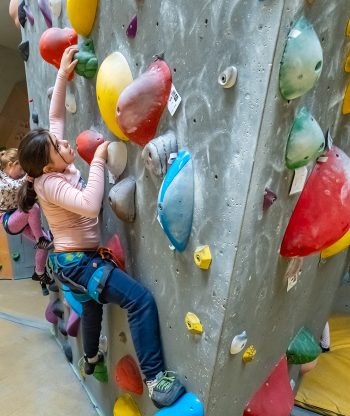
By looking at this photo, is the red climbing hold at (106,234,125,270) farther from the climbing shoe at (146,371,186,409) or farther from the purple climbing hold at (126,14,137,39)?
the purple climbing hold at (126,14,137,39)

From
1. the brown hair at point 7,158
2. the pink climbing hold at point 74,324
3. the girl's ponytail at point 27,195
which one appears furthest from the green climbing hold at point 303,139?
the brown hair at point 7,158

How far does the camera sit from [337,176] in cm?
106

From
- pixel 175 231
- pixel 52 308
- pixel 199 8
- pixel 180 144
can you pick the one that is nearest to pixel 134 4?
pixel 199 8

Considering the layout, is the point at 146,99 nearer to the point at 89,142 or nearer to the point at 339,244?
the point at 89,142

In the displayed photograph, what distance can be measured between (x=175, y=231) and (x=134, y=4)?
641 mm

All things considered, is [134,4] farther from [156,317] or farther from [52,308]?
[52,308]

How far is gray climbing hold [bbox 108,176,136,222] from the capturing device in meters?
1.29

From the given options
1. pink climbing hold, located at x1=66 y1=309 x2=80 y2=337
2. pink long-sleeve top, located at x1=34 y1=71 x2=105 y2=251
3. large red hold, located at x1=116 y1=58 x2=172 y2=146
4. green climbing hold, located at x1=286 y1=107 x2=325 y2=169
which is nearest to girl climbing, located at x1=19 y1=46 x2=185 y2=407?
pink long-sleeve top, located at x1=34 y1=71 x2=105 y2=251

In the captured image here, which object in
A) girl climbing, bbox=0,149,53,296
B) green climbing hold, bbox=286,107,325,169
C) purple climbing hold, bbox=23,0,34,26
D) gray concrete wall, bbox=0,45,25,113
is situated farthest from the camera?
gray concrete wall, bbox=0,45,25,113

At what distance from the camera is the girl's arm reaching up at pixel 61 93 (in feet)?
4.69

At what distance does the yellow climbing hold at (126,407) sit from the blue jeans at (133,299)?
0.31 metres

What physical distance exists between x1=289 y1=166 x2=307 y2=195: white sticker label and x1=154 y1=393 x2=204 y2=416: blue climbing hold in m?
A: 0.63

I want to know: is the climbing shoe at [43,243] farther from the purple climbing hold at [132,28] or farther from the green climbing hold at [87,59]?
the purple climbing hold at [132,28]

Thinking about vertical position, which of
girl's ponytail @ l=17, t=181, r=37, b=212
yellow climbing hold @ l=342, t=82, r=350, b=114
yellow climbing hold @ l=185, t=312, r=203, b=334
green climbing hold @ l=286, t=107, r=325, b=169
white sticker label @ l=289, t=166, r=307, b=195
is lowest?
yellow climbing hold @ l=185, t=312, r=203, b=334
